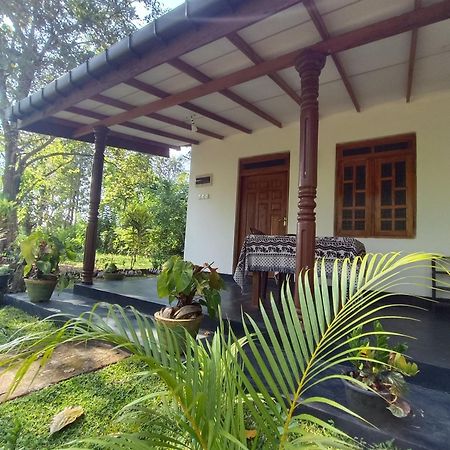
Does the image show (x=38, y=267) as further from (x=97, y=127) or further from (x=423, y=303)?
(x=423, y=303)

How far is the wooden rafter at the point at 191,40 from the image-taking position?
2.13 m

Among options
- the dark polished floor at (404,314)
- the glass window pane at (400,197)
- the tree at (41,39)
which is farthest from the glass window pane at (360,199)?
the tree at (41,39)

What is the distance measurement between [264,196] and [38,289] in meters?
3.54

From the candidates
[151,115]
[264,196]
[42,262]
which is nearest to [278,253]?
[264,196]

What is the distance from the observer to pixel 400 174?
13.2 feet

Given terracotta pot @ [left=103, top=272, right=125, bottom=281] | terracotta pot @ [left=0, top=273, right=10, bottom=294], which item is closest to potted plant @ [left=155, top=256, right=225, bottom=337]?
terracotta pot @ [left=0, top=273, right=10, bottom=294]

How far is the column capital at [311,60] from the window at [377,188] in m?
2.03

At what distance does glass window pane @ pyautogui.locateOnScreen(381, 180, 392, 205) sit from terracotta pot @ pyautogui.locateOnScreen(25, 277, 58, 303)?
174 inches

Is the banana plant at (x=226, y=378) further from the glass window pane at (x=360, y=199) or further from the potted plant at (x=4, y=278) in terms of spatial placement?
the potted plant at (x=4, y=278)

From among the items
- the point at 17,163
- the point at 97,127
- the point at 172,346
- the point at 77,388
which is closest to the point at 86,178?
the point at 17,163

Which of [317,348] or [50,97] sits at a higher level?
[50,97]

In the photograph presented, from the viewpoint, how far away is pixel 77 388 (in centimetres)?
199

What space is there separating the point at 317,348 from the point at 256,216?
14.4ft

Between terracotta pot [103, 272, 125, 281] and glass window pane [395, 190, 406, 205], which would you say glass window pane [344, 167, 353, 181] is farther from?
terracotta pot [103, 272, 125, 281]
